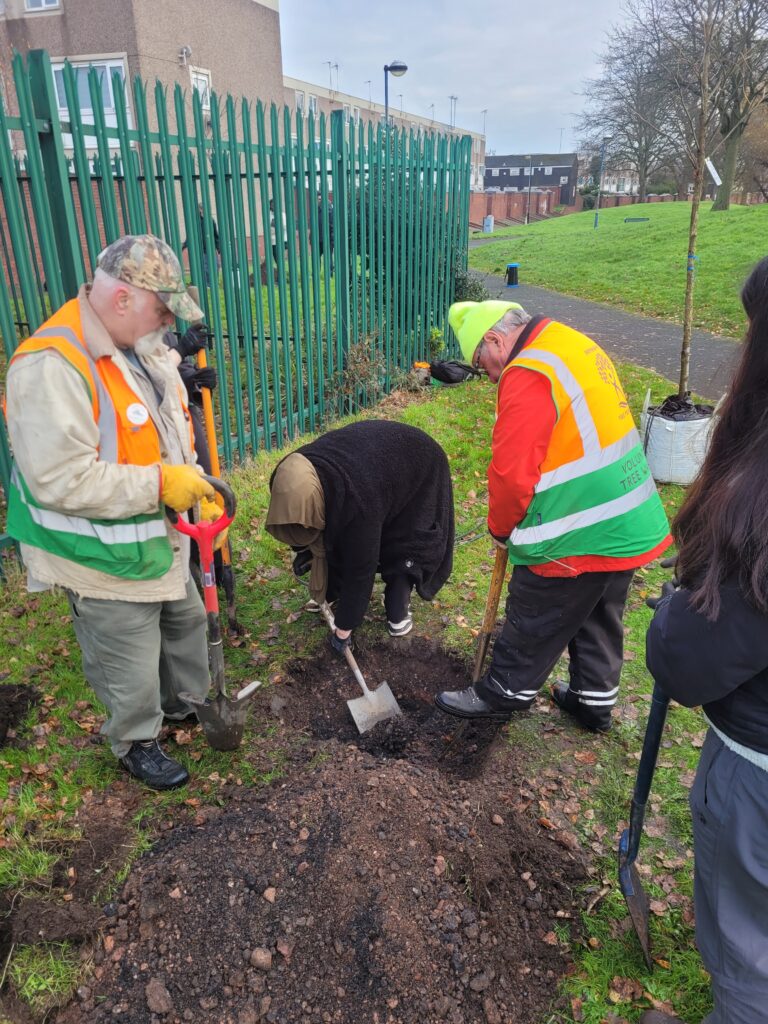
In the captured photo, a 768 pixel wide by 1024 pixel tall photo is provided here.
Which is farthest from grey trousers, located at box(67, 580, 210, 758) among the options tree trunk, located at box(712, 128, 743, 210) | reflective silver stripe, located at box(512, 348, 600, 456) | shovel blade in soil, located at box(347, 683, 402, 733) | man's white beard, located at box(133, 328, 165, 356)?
tree trunk, located at box(712, 128, 743, 210)

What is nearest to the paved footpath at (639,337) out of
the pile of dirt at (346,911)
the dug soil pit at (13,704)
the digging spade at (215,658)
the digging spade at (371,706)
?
the digging spade at (371,706)

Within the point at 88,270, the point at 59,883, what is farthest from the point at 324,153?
the point at 59,883

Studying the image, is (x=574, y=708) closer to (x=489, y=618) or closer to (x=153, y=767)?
(x=489, y=618)

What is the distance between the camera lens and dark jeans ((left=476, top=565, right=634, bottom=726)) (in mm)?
2840

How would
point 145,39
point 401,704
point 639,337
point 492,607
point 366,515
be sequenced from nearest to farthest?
point 366,515
point 492,607
point 401,704
point 639,337
point 145,39

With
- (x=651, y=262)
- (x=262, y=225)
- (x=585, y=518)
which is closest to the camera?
(x=585, y=518)

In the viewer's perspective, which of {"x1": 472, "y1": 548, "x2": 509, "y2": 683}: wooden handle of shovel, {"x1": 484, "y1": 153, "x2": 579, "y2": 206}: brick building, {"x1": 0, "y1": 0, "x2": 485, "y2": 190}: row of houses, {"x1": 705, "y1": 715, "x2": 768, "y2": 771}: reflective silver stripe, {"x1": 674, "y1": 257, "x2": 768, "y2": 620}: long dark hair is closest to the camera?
{"x1": 674, "y1": 257, "x2": 768, "y2": 620}: long dark hair

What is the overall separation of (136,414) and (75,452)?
266mm

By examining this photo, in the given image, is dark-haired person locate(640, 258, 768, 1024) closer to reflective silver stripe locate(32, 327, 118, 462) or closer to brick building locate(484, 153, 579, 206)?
reflective silver stripe locate(32, 327, 118, 462)

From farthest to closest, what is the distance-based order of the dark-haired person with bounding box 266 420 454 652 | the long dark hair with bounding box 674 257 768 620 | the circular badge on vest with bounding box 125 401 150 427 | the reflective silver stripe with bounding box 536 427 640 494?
the dark-haired person with bounding box 266 420 454 652 < the reflective silver stripe with bounding box 536 427 640 494 < the circular badge on vest with bounding box 125 401 150 427 < the long dark hair with bounding box 674 257 768 620

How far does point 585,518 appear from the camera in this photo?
270cm

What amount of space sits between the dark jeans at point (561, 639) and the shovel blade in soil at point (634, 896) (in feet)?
2.56

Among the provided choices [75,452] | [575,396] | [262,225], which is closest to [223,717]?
[75,452]

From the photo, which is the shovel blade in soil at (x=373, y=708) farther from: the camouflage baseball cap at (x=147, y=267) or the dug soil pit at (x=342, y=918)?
the camouflage baseball cap at (x=147, y=267)
